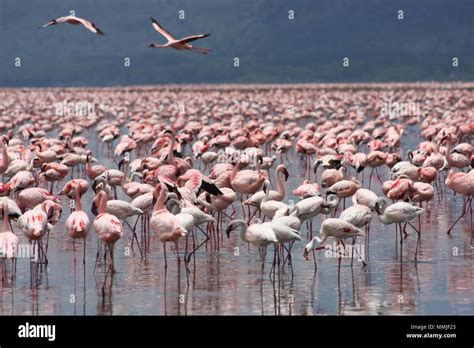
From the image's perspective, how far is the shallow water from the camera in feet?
38.3

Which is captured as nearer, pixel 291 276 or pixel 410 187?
pixel 291 276

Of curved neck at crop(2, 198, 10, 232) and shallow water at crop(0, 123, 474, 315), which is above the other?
curved neck at crop(2, 198, 10, 232)

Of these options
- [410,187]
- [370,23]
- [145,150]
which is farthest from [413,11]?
[410,187]

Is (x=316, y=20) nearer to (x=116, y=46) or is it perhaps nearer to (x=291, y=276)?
(x=116, y=46)

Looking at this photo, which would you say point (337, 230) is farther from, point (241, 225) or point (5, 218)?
point (5, 218)

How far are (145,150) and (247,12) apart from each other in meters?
170

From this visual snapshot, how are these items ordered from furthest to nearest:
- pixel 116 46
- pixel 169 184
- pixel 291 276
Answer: pixel 116 46 < pixel 169 184 < pixel 291 276

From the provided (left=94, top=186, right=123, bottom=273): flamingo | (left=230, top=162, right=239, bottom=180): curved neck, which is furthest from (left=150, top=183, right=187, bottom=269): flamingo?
(left=230, top=162, right=239, bottom=180): curved neck

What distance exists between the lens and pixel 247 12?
198 metres
